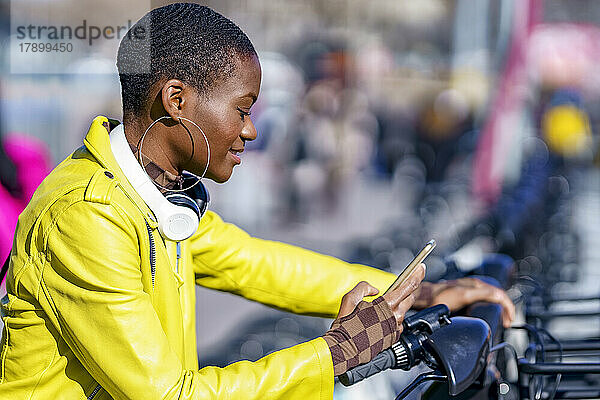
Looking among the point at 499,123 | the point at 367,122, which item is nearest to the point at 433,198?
the point at 499,123

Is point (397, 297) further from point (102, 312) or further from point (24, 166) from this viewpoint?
point (24, 166)

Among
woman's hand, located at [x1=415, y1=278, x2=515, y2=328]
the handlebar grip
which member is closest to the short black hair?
the handlebar grip

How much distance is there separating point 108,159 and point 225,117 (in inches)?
10.2

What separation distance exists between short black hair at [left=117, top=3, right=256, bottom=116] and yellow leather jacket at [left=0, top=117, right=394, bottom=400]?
5.2 inches

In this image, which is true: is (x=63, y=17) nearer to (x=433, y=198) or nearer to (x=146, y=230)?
(x=146, y=230)

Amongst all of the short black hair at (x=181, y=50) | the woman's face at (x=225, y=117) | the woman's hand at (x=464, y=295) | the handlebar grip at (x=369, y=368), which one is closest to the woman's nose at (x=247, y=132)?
the woman's face at (x=225, y=117)

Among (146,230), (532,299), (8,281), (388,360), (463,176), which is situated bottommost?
(463,176)

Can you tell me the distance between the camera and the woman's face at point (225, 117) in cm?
175

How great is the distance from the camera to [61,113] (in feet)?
13.3

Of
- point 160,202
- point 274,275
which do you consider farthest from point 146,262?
point 274,275

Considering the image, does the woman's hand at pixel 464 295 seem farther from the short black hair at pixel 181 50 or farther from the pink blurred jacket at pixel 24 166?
the pink blurred jacket at pixel 24 166

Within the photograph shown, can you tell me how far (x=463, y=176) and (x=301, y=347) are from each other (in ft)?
26.6

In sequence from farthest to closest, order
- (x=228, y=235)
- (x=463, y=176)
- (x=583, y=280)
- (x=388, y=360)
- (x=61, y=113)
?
1. (x=463, y=176)
2. (x=583, y=280)
3. (x=61, y=113)
4. (x=228, y=235)
5. (x=388, y=360)

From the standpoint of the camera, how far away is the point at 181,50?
1.75 m
